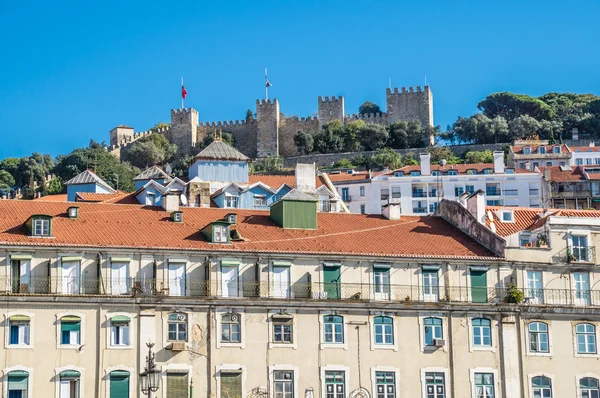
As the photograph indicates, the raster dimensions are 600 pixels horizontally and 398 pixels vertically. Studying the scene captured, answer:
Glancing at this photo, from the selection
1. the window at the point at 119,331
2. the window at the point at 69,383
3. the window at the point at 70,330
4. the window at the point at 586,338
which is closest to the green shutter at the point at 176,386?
the window at the point at 119,331

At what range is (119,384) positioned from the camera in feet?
153

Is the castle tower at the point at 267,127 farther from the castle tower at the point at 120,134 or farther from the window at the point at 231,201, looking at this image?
the window at the point at 231,201

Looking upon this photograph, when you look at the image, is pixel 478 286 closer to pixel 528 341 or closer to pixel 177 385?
Answer: pixel 528 341

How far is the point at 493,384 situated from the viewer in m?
50.6

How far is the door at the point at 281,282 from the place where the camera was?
164ft

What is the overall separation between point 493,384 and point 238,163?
37.1 m

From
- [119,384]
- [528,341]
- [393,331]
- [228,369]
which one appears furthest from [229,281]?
[528,341]

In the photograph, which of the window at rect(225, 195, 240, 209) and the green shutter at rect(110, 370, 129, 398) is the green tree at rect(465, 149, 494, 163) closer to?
the window at rect(225, 195, 240, 209)

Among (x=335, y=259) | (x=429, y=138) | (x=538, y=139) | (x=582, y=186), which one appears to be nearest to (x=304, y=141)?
(x=429, y=138)

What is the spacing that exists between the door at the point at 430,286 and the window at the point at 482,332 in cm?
188

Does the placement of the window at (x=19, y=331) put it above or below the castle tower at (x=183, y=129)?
below

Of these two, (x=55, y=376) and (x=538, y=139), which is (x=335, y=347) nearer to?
(x=55, y=376)

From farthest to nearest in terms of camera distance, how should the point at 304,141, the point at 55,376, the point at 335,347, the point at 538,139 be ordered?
the point at 304,141, the point at 538,139, the point at 335,347, the point at 55,376

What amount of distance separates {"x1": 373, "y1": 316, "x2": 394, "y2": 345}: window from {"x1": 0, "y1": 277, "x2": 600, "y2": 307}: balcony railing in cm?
88
